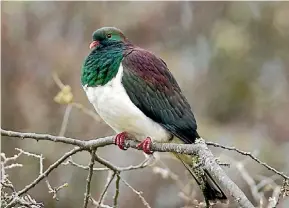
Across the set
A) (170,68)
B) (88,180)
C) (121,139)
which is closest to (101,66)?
(121,139)

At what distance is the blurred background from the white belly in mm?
2127

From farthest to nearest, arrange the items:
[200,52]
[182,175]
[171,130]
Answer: [200,52], [182,175], [171,130]

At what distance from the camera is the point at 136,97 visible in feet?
9.51

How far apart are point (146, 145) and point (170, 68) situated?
2.97 metres

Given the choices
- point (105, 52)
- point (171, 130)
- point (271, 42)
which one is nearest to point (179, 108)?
point (171, 130)

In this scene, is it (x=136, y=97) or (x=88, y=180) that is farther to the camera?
(x=136, y=97)

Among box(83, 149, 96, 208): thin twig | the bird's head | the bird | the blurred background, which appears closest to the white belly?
the bird

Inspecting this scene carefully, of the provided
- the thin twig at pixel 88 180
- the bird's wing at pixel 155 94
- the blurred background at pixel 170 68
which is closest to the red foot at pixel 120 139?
the bird's wing at pixel 155 94

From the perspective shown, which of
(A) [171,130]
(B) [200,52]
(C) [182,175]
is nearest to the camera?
(A) [171,130]

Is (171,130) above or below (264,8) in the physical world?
below

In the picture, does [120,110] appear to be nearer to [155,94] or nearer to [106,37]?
[155,94]

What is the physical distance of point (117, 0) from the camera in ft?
20.0

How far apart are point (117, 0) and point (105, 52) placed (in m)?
3.15

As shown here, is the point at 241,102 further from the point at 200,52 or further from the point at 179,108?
the point at 179,108
